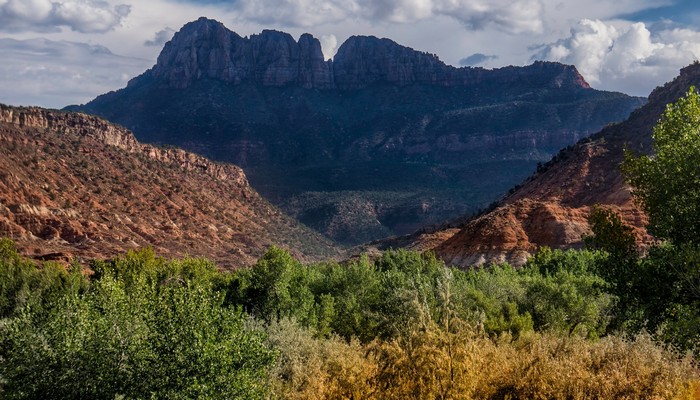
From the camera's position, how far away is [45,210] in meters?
76.5

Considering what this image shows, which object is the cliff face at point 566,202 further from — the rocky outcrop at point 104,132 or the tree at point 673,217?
the rocky outcrop at point 104,132

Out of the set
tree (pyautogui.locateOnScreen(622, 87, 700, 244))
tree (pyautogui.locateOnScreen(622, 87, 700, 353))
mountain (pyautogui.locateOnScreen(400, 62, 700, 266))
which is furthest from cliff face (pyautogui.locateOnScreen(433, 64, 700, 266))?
tree (pyautogui.locateOnScreen(622, 87, 700, 353))

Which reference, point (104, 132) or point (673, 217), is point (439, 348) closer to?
point (673, 217)

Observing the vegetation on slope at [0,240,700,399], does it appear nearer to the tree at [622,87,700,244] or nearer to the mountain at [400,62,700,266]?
the tree at [622,87,700,244]

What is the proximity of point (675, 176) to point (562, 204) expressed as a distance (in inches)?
3388

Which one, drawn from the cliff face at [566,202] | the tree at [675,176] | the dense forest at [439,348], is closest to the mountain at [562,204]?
the cliff face at [566,202]

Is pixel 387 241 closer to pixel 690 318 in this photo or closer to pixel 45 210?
pixel 45 210

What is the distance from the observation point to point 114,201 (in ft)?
299

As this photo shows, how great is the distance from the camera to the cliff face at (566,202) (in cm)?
7950

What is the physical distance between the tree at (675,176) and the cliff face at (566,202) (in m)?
48.4

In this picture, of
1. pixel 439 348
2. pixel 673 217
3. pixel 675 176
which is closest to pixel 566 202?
pixel 675 176

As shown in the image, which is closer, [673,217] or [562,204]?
[673,217]

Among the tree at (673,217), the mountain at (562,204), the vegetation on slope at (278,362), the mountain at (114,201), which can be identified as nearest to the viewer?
the vegetation on slope at (278,362)

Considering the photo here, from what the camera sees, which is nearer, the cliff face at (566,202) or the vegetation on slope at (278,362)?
the vegetation on slope at (278,362)
